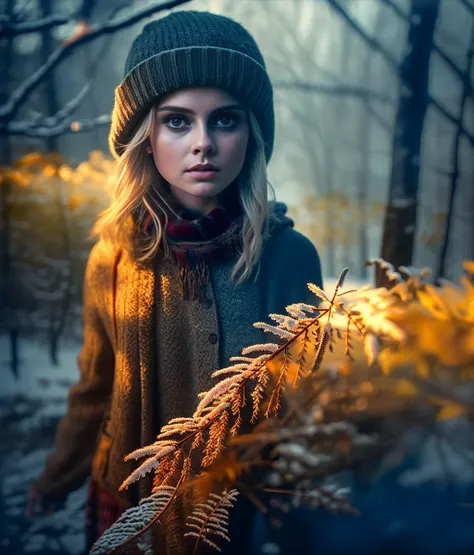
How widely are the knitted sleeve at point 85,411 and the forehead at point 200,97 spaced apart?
0.39 m

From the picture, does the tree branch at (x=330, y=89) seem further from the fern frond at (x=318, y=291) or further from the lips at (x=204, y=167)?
the fern frond at (x=318, y=291)

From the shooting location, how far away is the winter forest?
1.69 feet

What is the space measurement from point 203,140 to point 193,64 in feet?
0.37

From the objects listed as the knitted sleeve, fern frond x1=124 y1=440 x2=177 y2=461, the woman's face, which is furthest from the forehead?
fern frond x1=124 y1=440 x2=177 y2=461

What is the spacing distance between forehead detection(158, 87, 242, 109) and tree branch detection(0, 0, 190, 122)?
11.7 inches

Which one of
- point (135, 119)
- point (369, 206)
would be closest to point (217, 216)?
point (135, 119)

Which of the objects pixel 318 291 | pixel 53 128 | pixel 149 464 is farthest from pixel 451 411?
pixel 53 128

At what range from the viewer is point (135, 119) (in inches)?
30.5

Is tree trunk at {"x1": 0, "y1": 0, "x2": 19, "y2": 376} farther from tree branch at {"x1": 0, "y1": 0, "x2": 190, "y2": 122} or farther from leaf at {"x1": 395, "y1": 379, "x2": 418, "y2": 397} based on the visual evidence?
leaf at {"x1": 395, "y1": 379, "x2": 418, "y2": 397}

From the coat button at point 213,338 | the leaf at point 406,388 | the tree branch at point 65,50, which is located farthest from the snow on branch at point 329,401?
the tree branch at point 65,50

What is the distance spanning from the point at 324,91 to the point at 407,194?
0.94 feet

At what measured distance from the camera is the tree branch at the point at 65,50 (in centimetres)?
92

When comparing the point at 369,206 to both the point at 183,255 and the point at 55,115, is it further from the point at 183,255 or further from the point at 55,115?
the point at 55,115

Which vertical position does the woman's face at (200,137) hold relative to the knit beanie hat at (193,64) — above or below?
below
